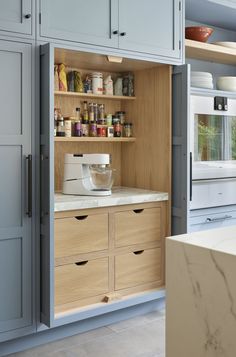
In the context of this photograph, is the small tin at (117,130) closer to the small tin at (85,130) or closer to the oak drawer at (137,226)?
the small tin at (85,130)

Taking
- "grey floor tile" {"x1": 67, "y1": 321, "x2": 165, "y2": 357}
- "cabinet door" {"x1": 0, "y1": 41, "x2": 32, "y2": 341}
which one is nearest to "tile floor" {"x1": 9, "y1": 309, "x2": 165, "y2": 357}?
"grey floor tile" {"x1": 67, "y1": 321, "x2": 165, "y2": 357}

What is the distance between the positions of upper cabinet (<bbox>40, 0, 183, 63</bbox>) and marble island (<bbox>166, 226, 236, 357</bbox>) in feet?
5.30

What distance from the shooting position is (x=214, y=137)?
11.8ft

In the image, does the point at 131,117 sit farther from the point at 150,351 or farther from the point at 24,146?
the point at 150,351

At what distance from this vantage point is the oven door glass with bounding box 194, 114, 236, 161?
3.44m

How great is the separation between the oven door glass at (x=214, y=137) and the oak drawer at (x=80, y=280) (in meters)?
1.16

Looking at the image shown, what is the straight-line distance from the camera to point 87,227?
109 inches

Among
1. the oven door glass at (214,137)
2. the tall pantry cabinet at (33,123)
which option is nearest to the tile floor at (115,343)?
the tall pantry cabinet at (33,123)

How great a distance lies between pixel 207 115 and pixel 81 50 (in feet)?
4.07

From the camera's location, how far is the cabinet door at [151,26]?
287 cm

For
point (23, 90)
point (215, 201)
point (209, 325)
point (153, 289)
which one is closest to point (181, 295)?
point (209, 325)

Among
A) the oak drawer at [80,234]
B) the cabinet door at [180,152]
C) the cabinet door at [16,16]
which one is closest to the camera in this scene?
the cabinet door at [16,16]

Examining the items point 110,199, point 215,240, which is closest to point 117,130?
point 110,199

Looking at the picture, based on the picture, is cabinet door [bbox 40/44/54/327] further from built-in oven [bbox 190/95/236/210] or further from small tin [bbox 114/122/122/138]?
built-in oven [bbox 190/95/236/210]
